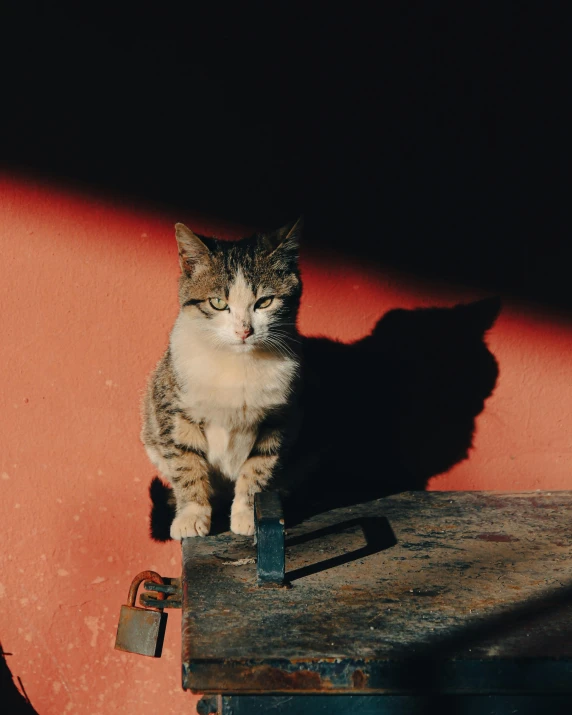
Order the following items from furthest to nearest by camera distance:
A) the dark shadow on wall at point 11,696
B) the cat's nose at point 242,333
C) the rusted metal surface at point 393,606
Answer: the dark shadow on wall at point 11,696, the cat's nose at point 242,333, the rusted metal surface at point 393,606

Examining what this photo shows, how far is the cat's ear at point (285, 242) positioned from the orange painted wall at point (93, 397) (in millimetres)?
389

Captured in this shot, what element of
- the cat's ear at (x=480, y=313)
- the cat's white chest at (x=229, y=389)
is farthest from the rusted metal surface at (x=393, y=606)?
the cat's ear at (x=480, y=313)

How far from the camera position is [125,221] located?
236 cm

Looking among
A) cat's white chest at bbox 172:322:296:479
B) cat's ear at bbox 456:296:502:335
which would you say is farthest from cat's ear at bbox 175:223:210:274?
cat's ear at bbox 456:296:502:335

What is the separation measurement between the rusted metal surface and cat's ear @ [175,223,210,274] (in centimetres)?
77

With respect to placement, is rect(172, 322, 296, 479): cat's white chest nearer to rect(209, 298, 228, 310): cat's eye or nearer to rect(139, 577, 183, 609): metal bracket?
rect(209, 298, 228, 310): cat's eye

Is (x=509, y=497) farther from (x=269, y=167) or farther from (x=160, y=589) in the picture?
(x=269, y=167)

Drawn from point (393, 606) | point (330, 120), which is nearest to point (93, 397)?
point (330, 120)

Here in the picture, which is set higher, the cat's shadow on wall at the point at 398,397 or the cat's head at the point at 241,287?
the cat's head at the point at 241,287

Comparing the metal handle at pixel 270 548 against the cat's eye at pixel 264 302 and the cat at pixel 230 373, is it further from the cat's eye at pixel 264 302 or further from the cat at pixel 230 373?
the cat's eye at pixel 264 302

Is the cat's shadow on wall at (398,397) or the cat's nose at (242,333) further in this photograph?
the cat's shadow on wall at (398,397)

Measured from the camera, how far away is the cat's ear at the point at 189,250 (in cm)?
199

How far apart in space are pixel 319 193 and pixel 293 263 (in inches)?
16.7

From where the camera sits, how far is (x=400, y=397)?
8.55 ft
